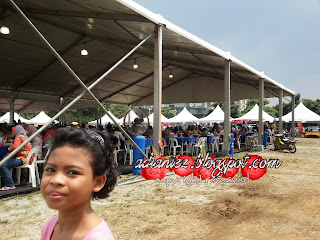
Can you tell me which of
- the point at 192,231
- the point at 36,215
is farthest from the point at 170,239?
the point at 36,215

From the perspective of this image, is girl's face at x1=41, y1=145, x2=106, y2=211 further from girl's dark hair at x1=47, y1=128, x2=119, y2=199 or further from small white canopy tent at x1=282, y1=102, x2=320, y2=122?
small white canopy tent at x1=282, y1=102, x2=320, y2=122

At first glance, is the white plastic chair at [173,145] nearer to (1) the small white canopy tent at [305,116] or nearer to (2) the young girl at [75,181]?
(2) the young girl at [75,181]

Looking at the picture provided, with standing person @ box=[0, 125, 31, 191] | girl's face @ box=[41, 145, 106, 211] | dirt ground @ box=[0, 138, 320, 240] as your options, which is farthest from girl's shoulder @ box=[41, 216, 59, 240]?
standing person @ box=[0, 125, 31, 191]

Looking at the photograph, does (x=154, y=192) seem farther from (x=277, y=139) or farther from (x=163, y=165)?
(x=277, y=139)

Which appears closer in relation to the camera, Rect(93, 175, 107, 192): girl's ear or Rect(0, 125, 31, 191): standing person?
Rect(93, 175, 107, 192): girl's ear

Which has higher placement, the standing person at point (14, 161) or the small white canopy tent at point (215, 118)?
the small white canopy tent at point (215, 118)

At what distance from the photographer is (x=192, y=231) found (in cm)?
336

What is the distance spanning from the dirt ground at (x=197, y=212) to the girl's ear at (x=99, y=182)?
92.0 inches

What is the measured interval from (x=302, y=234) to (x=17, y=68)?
1339 centimetres

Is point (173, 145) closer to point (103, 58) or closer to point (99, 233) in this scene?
point (103, 58)

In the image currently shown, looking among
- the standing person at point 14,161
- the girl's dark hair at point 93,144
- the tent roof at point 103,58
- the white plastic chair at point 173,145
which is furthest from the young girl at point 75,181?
the white plastic chair at point 173,145

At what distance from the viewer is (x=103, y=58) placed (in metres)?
13.3

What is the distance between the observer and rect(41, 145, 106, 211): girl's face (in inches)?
35.3

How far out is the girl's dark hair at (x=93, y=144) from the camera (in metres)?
1.01
